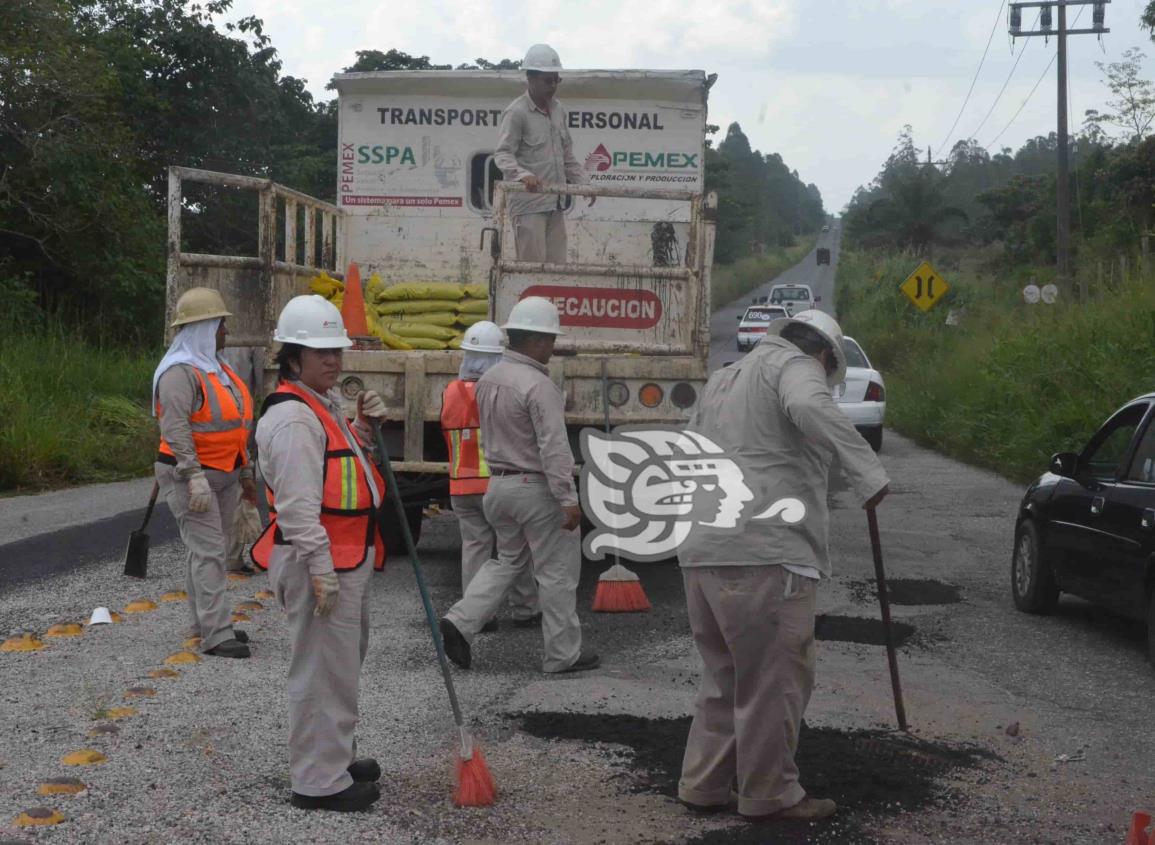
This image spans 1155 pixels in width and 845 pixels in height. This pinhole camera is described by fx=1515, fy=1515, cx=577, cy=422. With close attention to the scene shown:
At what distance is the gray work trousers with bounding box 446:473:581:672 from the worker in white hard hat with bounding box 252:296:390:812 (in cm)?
213

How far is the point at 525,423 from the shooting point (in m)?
7.51

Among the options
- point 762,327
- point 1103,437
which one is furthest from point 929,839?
point 762,327

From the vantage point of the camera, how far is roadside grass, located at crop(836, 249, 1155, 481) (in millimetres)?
16938

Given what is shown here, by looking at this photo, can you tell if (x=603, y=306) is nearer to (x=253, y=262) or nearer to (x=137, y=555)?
(x=253, y=262)

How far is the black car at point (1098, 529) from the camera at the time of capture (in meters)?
7.73

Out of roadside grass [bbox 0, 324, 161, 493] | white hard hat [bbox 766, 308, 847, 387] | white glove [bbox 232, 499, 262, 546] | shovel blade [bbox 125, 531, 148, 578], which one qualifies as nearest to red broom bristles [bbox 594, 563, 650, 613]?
white glove [bbox 232, 499, 262, 546]

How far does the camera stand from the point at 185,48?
31.2 m

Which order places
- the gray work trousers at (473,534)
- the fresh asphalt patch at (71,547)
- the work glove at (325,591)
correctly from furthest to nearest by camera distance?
the fresh asphalt patch at (71,547), the gray work trousers at (473,534), the work glove at (325,591)

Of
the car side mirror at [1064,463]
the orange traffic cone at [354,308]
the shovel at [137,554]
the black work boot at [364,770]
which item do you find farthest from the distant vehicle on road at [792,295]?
the black work boot at [364,770]

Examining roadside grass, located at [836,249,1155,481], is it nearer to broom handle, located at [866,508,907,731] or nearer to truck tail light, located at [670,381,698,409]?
truck tail light, located at [670,381,698,409]

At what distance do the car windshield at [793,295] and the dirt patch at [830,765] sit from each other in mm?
52523

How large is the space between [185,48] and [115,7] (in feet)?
5.82

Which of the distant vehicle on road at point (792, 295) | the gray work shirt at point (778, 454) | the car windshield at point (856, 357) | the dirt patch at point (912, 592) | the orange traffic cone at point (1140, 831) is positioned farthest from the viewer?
the distant vehicle on road at point (792, 295)

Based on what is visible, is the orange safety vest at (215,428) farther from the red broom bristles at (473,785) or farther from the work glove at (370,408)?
the red broom bristles at (473,785)
